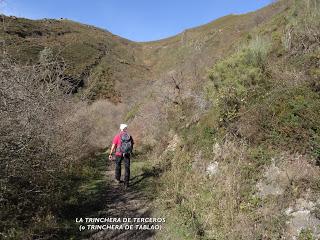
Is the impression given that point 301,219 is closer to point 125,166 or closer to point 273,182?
point 273,182

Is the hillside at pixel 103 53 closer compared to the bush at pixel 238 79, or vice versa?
the bush at pixel 238 79

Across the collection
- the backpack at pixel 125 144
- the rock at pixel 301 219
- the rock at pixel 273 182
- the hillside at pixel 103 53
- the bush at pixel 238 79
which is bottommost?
the rock at pixel 301 219

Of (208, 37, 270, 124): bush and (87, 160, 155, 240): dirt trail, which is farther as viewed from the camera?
(208, 37, 270, 124): bush

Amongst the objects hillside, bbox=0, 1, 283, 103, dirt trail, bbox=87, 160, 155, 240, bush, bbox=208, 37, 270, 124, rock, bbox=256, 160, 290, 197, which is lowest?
dirt trail, bbox=87, 160, 155, 240

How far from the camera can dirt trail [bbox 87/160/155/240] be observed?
7348 millimetres

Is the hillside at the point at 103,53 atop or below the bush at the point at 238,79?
atop

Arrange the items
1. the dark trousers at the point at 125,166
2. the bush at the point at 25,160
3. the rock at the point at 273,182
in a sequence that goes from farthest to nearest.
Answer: the dark trousers at the point at 125,166 → the rock at the point at 273,182 → the bush at the point at 25,160

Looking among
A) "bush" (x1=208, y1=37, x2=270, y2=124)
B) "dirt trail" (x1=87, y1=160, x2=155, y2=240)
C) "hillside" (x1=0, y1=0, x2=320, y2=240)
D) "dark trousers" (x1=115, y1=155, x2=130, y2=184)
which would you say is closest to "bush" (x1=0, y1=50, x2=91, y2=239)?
"hillside" (x1=0, y1=0, x2=320, y2=240)

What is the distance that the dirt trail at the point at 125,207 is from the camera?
7348mm

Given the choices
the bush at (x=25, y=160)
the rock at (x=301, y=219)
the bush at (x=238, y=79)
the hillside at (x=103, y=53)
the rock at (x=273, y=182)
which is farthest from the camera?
the hillside at (x=103, y=53)

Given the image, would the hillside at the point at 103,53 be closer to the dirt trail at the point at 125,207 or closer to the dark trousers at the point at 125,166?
the dark trousers at the point at 125,166

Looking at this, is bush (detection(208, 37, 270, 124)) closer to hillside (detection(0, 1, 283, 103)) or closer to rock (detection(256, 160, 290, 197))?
rock (detection(256, 160, 290, 197))

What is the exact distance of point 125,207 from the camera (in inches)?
351

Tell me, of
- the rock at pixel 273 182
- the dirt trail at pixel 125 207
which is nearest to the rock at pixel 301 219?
the rock at pixel 273 182
